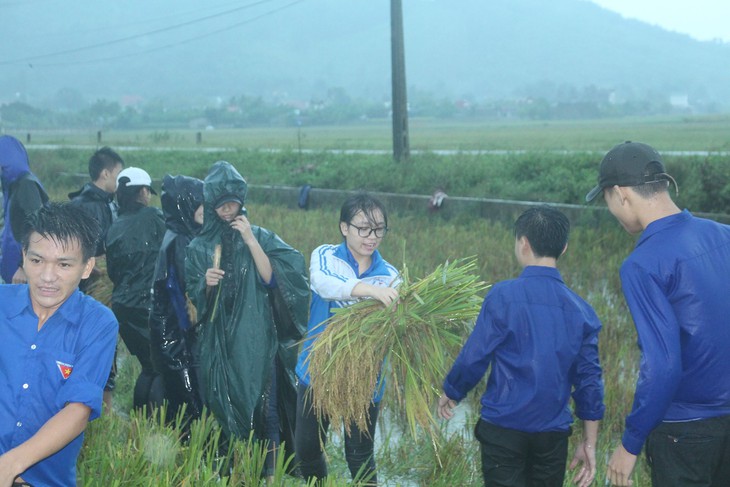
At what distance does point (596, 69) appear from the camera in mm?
188000

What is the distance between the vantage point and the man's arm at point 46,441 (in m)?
2.35

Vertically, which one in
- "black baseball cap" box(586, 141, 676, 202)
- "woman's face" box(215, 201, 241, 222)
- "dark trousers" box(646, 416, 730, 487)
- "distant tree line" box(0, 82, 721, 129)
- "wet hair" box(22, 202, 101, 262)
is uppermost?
"black baseball cap" box(586, 141, 676, 202)

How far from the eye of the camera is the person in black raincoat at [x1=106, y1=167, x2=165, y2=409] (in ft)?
16.3

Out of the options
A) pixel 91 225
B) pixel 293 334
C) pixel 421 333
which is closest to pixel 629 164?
pixel 421 333

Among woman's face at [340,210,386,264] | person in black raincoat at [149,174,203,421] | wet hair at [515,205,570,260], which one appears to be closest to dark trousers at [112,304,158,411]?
person in black raincoat at [149,174,203,421]

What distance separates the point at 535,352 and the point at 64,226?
1.52m

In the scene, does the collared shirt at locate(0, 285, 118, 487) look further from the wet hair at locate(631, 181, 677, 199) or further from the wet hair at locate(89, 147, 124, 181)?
the wet hair at locate(89, 147, 124, 181)

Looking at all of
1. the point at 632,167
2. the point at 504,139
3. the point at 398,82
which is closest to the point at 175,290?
the point at 632,167

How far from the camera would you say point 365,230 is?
3.76m

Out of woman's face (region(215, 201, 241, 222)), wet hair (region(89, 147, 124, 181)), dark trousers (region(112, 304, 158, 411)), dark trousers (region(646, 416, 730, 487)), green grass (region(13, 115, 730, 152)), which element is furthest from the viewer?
green grass (region(13, 115, 730, 152))

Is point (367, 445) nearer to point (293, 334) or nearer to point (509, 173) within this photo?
point (293, 334)

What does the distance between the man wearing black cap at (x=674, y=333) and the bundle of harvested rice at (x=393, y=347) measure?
3.05 feet

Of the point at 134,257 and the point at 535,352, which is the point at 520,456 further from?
the point at 134,257

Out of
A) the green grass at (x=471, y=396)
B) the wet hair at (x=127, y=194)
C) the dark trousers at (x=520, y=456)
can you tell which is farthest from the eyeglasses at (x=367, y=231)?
the wet hair at (x=127, y=194)
